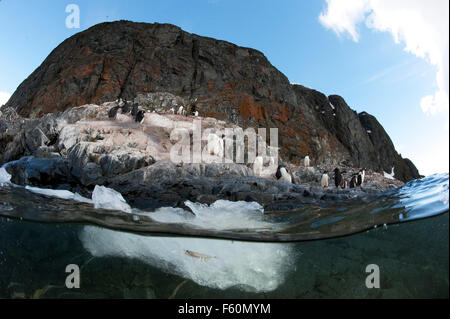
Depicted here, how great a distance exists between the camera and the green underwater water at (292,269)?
714 cm

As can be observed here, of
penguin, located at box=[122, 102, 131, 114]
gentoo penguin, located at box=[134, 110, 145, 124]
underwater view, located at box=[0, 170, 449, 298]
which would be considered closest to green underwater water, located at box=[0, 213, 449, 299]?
underwater view, located at box=[0, 170, 449, 298]

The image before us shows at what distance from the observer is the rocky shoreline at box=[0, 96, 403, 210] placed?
10.9 m

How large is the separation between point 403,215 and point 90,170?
1109cm

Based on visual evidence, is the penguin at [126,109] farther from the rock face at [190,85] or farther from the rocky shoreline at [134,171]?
the rock face at [190,85]

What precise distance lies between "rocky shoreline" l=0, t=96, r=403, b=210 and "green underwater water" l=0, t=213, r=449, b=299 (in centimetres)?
209

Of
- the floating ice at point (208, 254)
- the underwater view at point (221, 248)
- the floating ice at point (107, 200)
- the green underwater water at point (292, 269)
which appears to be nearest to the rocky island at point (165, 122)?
the floating ice at point (107, 200)

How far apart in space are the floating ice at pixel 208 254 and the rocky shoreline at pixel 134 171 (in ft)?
5.53

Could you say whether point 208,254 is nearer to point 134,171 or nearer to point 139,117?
point 134,171

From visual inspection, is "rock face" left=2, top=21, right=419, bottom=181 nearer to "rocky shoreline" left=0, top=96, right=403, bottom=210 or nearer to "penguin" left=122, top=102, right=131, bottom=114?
"penguin" left=122, top=102, right=131, bottom=114

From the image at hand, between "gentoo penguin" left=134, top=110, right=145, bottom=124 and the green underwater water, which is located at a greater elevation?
"gentoo penguin" left=134, top=110, right=145, bottom=124

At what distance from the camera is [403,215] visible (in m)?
7.83
